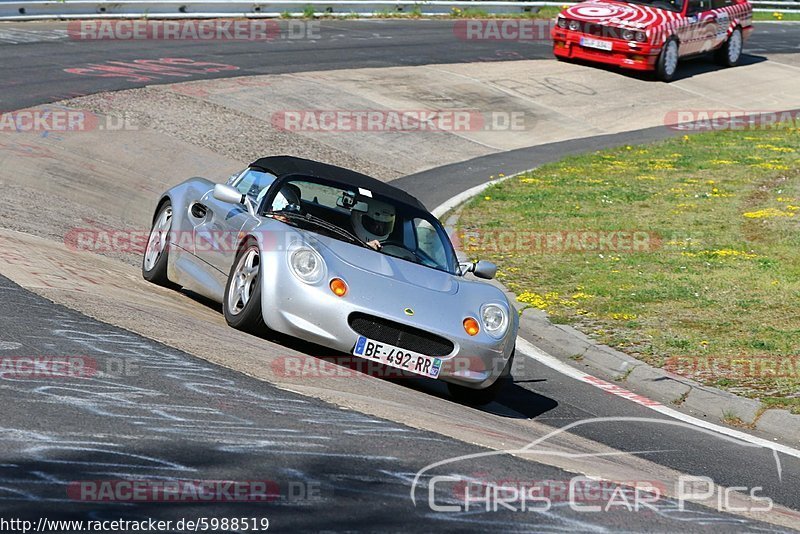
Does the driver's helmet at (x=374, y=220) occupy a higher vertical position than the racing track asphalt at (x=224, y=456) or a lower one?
higher

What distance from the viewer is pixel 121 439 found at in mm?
5531

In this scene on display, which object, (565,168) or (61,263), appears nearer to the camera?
(61,263)

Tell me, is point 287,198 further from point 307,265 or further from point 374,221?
point 307,265

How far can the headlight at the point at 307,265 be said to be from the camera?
8109 mm

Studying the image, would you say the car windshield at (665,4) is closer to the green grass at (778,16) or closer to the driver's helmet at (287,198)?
the green grass at (778,16)

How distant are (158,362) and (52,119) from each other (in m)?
10.9

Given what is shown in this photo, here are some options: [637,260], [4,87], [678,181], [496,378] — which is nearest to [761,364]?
[496,378]

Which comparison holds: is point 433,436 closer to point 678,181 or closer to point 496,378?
point 496,378

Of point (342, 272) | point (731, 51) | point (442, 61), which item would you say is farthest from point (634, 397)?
point (731, 51)

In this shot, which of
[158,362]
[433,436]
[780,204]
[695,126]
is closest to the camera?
[433,436]

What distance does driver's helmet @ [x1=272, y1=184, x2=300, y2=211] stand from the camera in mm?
9305

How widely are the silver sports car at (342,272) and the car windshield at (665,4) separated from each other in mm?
17318

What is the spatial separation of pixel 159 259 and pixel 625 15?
1715cm

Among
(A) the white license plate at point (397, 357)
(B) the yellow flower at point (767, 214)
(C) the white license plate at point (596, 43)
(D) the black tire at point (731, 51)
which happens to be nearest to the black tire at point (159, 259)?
(A) the white license plate at point (397, 357)
